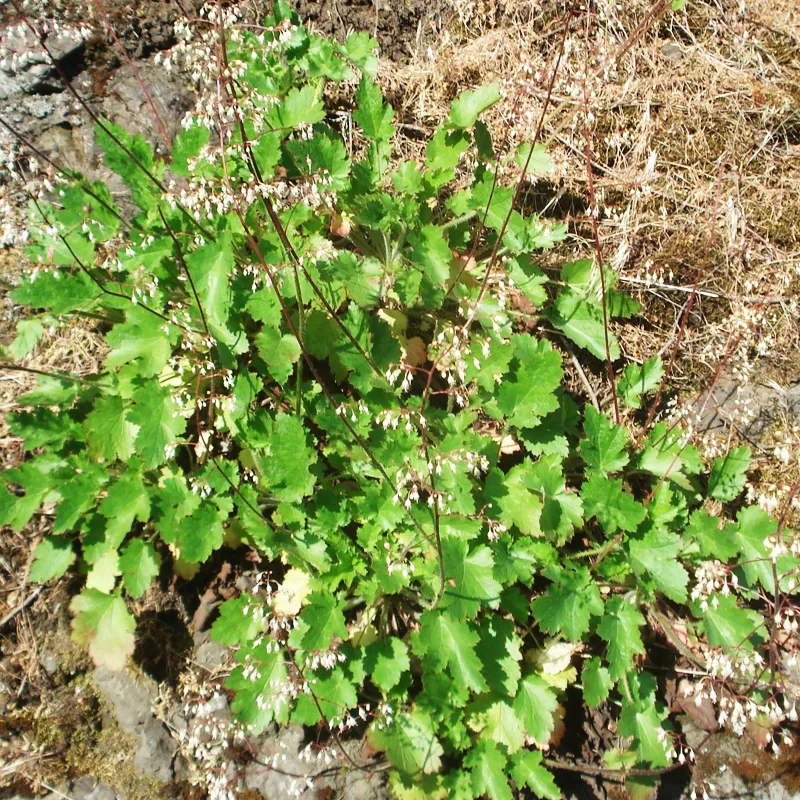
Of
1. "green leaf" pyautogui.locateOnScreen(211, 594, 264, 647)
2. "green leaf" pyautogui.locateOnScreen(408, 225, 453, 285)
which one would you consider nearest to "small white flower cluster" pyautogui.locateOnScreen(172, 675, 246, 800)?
"green leaf" pyautogui.locateOnScreen(211, 594, 264, 647)

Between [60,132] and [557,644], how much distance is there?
425 cm

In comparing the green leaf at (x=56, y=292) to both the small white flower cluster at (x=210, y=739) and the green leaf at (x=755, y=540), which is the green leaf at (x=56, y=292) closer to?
the small white flower cluster at (x=210, y=739)

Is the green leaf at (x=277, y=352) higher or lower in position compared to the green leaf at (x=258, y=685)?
higher

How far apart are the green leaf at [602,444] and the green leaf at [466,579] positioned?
747mm

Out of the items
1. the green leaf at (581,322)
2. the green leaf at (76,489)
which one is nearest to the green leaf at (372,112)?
the green leaf at (581,322)

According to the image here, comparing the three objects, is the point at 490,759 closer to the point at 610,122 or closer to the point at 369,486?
the point at 369,486

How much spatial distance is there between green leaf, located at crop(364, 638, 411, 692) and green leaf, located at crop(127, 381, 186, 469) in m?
1.43

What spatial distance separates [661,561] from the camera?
328 centimetres

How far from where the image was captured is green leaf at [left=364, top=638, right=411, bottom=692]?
3.26 meters

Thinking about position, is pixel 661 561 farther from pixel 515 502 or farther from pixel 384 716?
pixel 384 716

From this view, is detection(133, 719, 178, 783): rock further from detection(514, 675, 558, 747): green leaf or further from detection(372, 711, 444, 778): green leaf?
detection(514, 675, 558, 747): green leaf

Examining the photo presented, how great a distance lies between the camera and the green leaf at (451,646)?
308cm

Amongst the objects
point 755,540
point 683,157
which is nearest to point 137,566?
point 755,540

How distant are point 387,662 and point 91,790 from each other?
184cm
